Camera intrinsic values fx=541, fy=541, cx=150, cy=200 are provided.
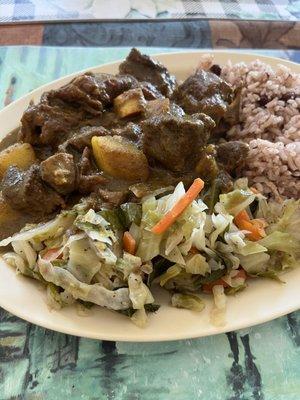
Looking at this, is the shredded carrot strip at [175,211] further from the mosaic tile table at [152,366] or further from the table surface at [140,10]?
the table surface at [140,10]

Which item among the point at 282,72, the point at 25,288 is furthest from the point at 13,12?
the point at 25,288

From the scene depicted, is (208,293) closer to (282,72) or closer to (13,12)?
(282,72)

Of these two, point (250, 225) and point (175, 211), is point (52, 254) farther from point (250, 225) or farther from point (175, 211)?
point (250, 225)

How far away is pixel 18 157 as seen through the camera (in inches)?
115

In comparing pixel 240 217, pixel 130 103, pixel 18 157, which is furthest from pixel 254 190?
pixel 18 157

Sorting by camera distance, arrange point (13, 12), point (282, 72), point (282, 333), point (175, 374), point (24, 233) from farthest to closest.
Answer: point (13, 12), point (282, 72), point (24, 233), point (282, 333), point (175, 374)

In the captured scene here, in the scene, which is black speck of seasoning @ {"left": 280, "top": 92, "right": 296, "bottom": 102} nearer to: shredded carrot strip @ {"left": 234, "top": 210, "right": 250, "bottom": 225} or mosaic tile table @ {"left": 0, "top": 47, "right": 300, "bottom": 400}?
shredded carrot strip @ {"left": 234, "top": 210, "right": 250, "bottom": 225}

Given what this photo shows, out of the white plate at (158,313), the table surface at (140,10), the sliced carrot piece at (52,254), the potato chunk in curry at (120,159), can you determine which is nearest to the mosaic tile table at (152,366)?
the white plate at (158,313)

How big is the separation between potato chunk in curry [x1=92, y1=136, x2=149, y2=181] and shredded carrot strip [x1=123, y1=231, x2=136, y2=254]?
1.17 ft

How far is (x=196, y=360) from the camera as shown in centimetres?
225

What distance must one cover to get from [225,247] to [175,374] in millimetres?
604

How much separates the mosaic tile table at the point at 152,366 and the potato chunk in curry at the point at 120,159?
0.82m

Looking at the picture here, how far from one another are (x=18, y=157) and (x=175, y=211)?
1015mm

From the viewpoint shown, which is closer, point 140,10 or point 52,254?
point 52,254
